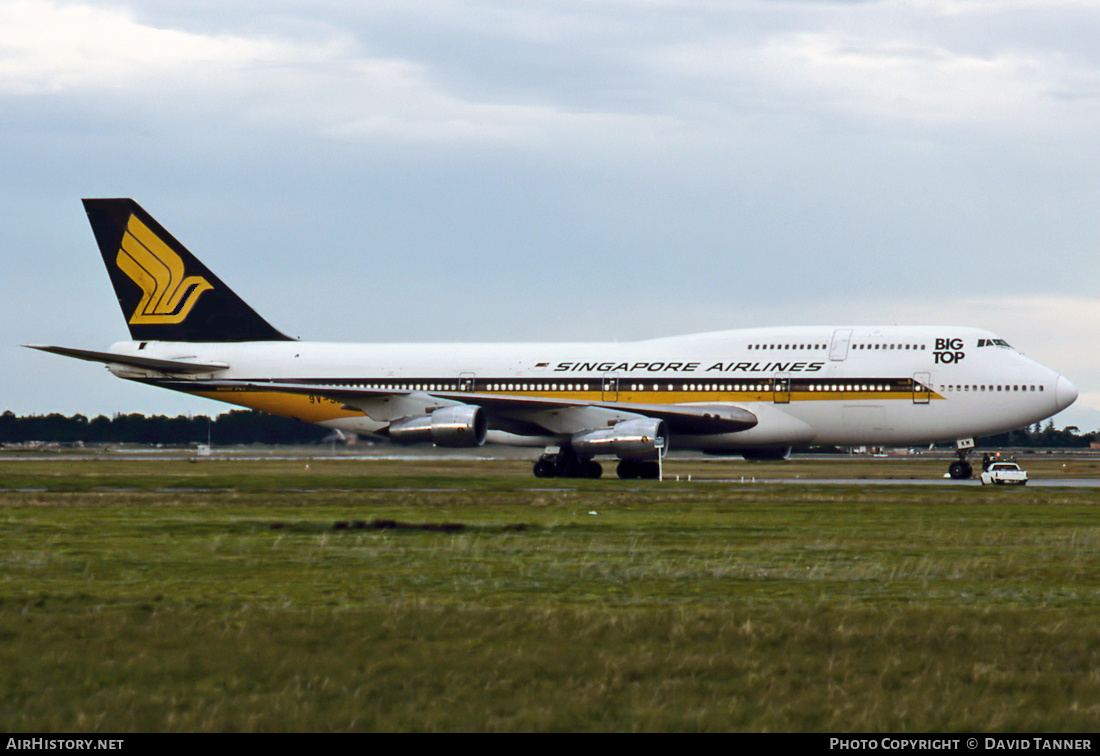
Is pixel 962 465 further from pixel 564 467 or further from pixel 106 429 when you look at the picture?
pixel 106 429

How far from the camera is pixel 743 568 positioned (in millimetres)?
17250

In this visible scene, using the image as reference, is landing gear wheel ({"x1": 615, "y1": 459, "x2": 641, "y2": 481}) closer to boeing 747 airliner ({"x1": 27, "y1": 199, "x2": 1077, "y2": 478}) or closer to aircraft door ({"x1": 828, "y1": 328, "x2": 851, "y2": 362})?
boeing 747 airliner ({"x1": 27, "y1": 199, "x2": 1077, "y2": 478})

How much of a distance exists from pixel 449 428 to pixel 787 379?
11.8 m

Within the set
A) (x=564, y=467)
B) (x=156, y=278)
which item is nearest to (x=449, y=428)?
(x=564, y=467)

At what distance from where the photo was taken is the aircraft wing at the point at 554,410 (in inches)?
1761

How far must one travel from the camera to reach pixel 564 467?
4678cm

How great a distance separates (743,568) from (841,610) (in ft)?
13.4

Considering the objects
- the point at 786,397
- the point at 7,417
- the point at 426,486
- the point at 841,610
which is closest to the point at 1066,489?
the point at 786,397

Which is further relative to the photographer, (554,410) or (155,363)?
(155,363)

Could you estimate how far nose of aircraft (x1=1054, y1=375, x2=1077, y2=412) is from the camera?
44156 millimetres

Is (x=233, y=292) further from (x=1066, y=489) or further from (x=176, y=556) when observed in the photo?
(x=176, y=556)

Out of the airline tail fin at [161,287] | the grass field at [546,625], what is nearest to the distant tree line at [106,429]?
the airline tail fin at [161,287]

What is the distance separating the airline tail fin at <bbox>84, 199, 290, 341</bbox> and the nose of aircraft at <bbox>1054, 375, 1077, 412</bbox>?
29656 mm
